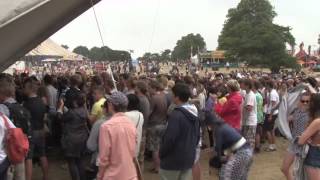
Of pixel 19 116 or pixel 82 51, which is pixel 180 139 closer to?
pixel 19 116

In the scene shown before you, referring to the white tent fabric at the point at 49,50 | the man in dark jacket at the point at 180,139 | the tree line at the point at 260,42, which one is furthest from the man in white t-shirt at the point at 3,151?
the tree line at the point at 260,42

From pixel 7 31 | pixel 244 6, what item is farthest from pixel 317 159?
pixel 244 6

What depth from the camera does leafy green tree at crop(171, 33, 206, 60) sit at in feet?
451

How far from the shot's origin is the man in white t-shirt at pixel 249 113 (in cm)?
1088

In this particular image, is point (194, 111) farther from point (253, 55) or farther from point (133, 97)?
point (253, 55)

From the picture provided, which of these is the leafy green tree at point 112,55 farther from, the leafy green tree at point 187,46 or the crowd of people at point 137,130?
the leafy green tree at point 187,46

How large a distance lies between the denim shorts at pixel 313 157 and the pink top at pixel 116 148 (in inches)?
91.0

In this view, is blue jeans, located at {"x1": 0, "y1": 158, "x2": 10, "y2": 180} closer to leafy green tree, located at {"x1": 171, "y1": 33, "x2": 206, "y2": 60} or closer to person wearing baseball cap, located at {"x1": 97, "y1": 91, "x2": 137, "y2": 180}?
person wearing baseball cap, located at {"x1": 97, "y1": 91, "x2": 137, "y2": 180}

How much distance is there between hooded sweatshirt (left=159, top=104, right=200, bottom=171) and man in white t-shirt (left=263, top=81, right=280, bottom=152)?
6.92 metres

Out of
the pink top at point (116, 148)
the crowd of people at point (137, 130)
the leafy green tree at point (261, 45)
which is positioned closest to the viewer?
the pink top at point (116, 148)

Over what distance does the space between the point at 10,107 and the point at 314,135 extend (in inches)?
154

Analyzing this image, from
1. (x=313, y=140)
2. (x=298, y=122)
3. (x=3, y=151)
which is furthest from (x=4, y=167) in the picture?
(x=298, y=122)

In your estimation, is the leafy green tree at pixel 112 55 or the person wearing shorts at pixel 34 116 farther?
the leafy green tree at pixel 112 55

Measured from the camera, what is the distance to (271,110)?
1295cm
